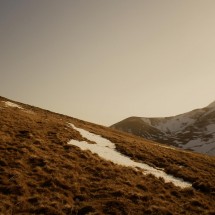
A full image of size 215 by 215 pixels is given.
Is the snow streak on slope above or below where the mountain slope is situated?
above

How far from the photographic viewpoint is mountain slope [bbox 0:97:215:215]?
57.8 ft

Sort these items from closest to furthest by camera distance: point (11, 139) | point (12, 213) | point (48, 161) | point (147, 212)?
point (12, 213), point (147, 212), point (48, 161), point (11, 139)

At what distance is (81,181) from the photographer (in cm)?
2131

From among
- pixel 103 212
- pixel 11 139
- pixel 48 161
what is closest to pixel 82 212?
pixel 103 212

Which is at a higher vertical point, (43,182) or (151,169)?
(151,169)

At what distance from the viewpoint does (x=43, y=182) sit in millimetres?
19844

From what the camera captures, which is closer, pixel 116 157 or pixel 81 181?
pixel 81 181

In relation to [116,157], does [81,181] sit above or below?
below

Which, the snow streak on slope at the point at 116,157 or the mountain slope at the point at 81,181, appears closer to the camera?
the mountain slope at the point at 81,181

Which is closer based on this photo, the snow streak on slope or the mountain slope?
the mountain slope

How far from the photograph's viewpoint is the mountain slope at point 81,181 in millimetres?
17609

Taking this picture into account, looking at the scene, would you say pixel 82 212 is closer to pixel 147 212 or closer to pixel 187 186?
pixel 147 212

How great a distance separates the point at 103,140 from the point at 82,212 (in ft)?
72.4

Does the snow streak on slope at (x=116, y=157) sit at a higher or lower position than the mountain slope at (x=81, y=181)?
higher
